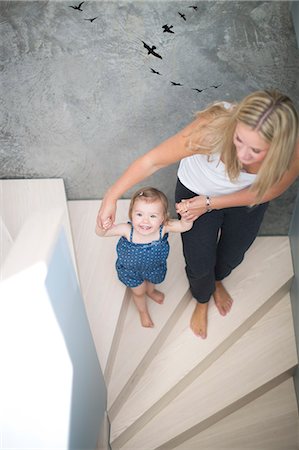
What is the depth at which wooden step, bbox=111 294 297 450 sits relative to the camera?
114 inches

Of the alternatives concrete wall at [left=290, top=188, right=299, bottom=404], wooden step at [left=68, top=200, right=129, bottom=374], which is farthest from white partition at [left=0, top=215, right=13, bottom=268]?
concrete wall at [left=290, top=188, right=299, bottom=404]

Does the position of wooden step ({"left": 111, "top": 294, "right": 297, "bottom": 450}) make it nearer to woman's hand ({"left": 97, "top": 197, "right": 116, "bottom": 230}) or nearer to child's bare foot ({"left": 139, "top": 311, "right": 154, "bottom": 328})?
child's bare foot ({"left": 139, "top": 311, "right": 154, "bottom": 328})

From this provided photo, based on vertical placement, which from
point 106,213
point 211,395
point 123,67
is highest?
point 123,67

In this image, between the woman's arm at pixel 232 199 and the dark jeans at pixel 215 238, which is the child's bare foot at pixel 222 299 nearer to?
the dark jeans at pixel 215 238

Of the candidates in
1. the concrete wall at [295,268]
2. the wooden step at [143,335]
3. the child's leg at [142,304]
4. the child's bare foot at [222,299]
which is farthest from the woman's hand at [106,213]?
the concrete wall at [295,268]

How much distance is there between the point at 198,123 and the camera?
70.8 inches

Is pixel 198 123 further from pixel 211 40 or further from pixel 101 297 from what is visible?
pixel 101 297

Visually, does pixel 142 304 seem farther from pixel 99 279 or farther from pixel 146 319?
pixel 99 279

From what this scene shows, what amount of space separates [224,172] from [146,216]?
1.52ft

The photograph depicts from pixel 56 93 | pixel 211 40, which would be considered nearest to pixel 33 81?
pixel 56 93

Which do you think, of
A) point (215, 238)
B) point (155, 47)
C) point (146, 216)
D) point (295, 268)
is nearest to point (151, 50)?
point (155, 47)

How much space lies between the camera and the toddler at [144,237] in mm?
2291

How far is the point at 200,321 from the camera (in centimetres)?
295

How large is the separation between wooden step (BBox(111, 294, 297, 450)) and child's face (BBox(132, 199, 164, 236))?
3.18ft
